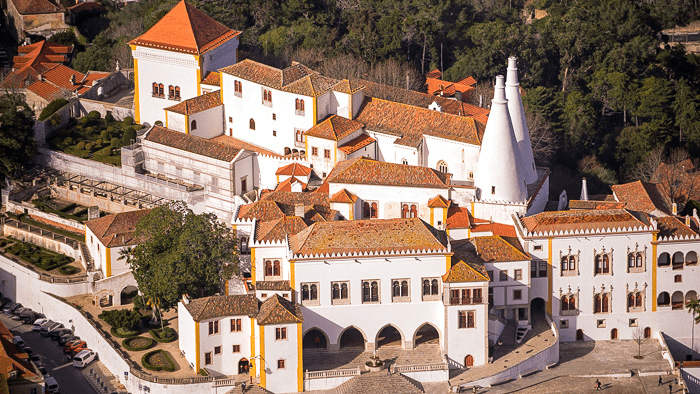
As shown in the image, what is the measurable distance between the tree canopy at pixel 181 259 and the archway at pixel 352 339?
22.6 feet

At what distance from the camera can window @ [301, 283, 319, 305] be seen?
2972 inches

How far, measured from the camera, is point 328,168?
8750 centimetres

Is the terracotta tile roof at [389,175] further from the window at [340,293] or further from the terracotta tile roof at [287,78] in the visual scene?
the window at [340,293]

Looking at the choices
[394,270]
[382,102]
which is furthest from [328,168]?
[394,270]

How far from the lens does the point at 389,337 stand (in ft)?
257

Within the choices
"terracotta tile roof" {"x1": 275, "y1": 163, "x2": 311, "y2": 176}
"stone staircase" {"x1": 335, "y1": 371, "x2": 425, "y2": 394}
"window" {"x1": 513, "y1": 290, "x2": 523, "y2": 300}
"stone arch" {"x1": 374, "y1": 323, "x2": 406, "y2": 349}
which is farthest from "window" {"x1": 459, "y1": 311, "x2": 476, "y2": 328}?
"terracotta tile roof" {"x1": 275, "y1": 163, "x2": 311, "y2": 176}

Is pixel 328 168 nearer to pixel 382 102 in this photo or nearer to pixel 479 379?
pixel 382 102

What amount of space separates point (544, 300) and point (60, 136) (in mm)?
35057

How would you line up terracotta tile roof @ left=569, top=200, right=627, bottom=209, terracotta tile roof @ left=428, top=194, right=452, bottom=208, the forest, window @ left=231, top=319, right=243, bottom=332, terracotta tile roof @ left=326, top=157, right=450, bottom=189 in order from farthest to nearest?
1. the forest
2. terracotta tile roof @ left=569, top=200, right=627, bottom=209
3. terracotta tile roof @ left=326, top=157, right=450, bottom=189
4. terracotta tile roof @ left=428, top=194, right=452, bottom=208
5. window @ left=231, top=319, right=243, bottom=332

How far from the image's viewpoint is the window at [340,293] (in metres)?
75.8

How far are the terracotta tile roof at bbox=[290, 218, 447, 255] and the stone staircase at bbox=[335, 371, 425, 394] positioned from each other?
6426 mm

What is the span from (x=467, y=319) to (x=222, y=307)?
12560mm

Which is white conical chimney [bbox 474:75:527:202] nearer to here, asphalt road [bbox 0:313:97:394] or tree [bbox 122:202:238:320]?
tree [bbox 122:202:238:320]

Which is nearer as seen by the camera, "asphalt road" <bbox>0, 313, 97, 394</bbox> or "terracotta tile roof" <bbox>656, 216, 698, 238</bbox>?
"asphalt road" <bbox>0, 313, 97, 394</bbox>
